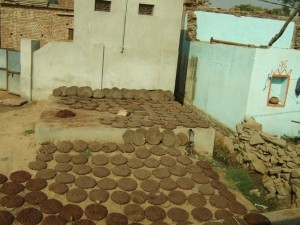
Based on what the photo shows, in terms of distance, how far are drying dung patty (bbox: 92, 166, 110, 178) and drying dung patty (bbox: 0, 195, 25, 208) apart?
1.75 metres

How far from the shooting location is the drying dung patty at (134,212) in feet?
20.5

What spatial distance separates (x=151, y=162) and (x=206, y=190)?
5.21ft

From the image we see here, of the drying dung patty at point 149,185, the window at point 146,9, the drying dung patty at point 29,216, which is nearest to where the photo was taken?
Result: the drying dung patty at point 29,216

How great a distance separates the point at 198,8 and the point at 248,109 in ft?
27.2

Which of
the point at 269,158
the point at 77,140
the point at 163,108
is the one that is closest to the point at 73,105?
the point at 77,140

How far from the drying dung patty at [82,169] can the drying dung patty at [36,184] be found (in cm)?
77

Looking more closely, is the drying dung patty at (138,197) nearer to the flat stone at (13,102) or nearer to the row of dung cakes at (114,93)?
the row of dung cakes at (114,93)

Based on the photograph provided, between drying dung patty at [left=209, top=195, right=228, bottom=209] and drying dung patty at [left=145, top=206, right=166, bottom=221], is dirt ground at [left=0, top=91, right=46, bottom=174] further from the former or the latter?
drying dung patty at [left=209, top=195, right=228, bottom=209]

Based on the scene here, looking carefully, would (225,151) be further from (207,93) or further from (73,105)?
(73,105)

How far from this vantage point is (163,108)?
11273mm

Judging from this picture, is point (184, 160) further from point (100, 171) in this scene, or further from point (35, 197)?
point (35, 197)

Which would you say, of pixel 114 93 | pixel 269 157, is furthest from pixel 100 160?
pixel 269 157

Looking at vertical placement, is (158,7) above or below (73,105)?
above

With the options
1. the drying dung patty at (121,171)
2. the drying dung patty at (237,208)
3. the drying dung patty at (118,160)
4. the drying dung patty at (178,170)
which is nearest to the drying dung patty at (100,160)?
the drying dung patty at (118,160)
